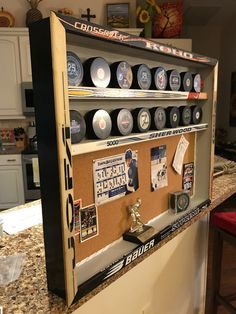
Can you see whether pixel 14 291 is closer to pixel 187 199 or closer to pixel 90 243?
pixel 90 243

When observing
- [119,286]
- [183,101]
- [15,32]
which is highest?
[15,32]

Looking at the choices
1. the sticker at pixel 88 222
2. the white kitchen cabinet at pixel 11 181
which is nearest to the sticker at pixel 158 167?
the sticker at pixel 88 222

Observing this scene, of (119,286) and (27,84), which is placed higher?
(27,84)

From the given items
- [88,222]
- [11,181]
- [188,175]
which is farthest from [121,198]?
[11,181]

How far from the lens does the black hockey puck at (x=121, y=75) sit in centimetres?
92

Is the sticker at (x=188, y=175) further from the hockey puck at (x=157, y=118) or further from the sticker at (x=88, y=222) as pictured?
the sticker at (x=88, y=222)

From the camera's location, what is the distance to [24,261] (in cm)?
99

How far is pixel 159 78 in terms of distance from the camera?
42.7 inches

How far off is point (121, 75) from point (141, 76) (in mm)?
102

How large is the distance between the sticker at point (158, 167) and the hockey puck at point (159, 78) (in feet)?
0.84

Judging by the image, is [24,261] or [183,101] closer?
[24,261]

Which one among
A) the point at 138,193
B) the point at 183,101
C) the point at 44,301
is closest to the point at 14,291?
the point at 44,301

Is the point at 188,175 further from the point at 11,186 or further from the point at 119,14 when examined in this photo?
the point at 119,14

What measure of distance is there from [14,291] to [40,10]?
352 cm
